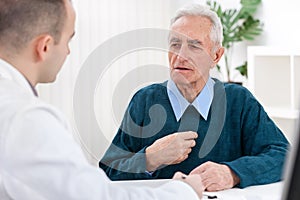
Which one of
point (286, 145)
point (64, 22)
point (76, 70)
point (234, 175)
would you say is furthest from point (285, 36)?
point (64, 22)

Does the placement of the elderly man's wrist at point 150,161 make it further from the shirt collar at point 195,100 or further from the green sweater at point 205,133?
the shirt collar at point 195,100

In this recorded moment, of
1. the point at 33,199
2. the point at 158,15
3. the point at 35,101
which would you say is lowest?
the point at 158,15

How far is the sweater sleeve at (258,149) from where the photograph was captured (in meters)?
1.75

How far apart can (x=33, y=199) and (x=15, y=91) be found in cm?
17

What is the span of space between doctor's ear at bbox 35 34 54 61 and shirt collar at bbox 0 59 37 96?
0.05 meters

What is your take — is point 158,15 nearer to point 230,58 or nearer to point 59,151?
point 230,58

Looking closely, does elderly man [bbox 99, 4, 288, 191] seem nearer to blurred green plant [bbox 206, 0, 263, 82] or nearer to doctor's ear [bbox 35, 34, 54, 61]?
doctor's ear [bbox 35, 34, 54, 61]

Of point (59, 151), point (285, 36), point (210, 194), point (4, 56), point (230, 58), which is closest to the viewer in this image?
point (59, 151)

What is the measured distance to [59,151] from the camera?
0.88m

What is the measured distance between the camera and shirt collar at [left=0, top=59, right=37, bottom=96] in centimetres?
99

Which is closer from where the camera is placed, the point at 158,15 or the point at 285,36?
the point at 285,36

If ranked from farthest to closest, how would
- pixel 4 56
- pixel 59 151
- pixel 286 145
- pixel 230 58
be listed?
pixel 230 58 → pixel 286 145 → pixel 4 56 → pixel 59 151

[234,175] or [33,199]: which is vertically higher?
[33,199]

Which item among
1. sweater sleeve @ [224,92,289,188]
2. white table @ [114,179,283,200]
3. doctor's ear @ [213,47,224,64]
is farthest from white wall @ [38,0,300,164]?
white table @ [114,179,283,200]
